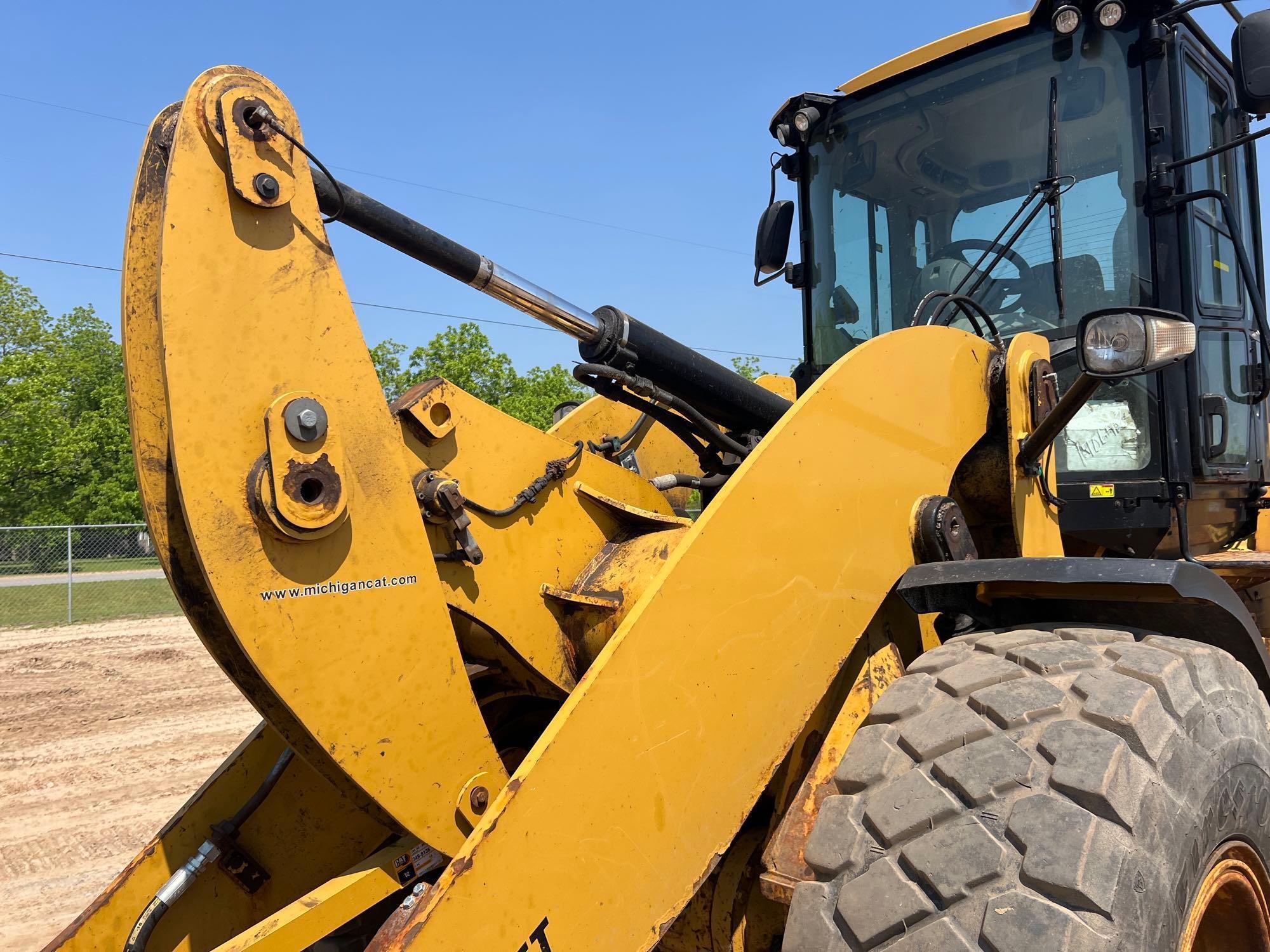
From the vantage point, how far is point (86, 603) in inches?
697

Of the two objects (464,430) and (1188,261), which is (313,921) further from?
(1188,261)

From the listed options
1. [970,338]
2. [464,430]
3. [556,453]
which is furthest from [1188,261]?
[464,430]

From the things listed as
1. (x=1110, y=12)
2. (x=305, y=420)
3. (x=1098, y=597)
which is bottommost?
(x=1098, y=597)

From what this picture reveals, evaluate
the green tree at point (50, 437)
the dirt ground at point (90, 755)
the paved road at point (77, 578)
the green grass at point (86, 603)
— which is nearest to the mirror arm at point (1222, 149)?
the dirt ground at point (90, 755)

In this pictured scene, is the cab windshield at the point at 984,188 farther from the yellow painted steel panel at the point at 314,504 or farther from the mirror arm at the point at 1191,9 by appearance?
the yellow painted steel panel at the point at 314,504

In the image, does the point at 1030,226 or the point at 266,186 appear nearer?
the point at 266,186

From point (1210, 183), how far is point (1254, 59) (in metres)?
0.81

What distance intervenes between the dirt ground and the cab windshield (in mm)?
4599

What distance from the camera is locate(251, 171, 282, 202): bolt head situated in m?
2.04

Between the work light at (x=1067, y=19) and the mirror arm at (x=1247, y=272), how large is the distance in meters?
0.68

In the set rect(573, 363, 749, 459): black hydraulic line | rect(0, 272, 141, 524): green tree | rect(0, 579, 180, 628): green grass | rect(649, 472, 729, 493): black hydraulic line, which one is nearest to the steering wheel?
rect(573, 363, 749, 459): black hydraulic line

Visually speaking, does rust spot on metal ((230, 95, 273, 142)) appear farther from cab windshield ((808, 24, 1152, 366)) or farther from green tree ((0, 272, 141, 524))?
green tree ((0, 272, 141, 524))

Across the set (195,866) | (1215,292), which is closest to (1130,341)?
(1215,292)

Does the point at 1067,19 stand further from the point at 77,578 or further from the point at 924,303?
the point at 77,578
